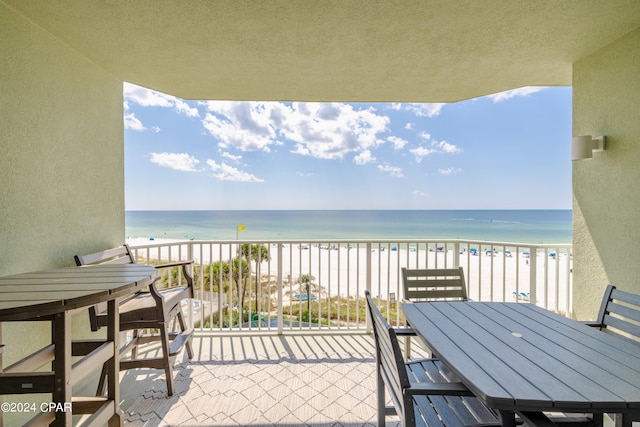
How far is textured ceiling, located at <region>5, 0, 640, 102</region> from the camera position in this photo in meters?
1.99

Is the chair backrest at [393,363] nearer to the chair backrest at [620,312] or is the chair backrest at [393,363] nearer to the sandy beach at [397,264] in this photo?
the chair backrest at [620,312]

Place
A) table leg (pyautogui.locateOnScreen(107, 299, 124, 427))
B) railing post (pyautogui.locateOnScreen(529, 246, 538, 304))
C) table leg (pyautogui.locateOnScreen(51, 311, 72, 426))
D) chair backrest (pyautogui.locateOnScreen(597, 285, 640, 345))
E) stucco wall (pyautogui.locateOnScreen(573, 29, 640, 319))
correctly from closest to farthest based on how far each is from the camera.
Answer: table leg (pyautogui.locateOnScreen(51, 311, 72, 426)) < chair backrest (pyautogui.locateOnScreen(597, 285, 640, 345)) < table leg (pyautogui.locateOnScreen(107, 299, 124, 427)) < stucco wall (pyautogui.locateOnScreen(573, 29, 640, 319)) < railing post (pyautogui.locateOnScreen(529, 246, 538, 304))

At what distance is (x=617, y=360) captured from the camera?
1.32 m

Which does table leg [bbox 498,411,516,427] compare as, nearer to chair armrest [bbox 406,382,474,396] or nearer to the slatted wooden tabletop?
chair armrest [bbox 406,382,474,396]

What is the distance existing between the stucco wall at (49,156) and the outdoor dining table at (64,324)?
37 cm

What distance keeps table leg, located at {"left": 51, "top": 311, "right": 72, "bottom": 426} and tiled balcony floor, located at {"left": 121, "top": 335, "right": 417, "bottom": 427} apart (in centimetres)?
87

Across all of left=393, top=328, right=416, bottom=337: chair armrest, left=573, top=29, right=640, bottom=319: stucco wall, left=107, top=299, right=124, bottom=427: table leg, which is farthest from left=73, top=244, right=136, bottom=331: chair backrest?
left=573, top=29, right=640, bottom=319: stucco wall

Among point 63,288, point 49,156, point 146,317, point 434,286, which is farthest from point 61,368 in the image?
point 434,286

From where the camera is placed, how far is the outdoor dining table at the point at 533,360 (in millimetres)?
1034

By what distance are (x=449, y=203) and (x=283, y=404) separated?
2461cm

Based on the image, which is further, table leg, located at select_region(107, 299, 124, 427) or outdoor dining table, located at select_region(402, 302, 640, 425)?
table leg, located at select_region(107, 299, 124, 427)

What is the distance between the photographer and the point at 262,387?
2.60 meters

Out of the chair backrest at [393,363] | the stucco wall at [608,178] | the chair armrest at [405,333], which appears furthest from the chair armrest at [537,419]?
the stucco wall at [608,178]

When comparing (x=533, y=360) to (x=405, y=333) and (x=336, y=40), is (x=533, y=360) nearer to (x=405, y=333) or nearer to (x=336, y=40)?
(x=405, y=333)
